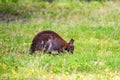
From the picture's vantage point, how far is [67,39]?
16781 millimetres

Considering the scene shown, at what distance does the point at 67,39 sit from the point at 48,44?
347 cm

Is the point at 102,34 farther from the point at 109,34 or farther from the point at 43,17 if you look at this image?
the point at 43,17

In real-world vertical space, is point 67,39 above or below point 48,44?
below

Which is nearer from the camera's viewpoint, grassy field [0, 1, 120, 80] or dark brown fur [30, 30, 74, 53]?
grassy field [0, 1, 120, 80]

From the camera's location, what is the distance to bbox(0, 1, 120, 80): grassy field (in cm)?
1070

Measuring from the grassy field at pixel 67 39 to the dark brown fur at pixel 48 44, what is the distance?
304mm

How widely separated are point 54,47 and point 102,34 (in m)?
4.26

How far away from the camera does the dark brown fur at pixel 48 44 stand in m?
13.2

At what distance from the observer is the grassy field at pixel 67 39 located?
10695 millimetres

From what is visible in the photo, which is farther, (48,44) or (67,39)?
(67,39)

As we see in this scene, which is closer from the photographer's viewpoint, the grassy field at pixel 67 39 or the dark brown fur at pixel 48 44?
the grassy field at pixel 67 39

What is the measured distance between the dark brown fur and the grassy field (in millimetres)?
304

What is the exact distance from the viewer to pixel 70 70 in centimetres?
1115

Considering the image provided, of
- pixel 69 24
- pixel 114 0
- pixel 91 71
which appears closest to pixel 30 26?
pixel 69 24
